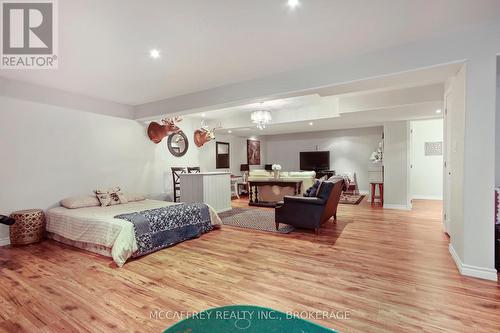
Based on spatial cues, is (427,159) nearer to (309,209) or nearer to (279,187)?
(279,187)

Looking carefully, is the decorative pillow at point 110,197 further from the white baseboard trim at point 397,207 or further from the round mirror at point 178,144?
the white baseboard trim at point 397,207

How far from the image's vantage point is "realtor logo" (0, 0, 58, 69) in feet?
6.88

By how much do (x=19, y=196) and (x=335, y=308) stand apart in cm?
471

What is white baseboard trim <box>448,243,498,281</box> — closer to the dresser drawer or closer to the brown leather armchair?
the brown leather armchair

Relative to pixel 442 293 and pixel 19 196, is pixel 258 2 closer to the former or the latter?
pixel 442 293

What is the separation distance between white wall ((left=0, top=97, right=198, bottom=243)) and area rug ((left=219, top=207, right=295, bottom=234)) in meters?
2.02

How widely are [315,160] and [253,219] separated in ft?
16.6

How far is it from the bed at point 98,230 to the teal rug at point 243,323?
2047mm

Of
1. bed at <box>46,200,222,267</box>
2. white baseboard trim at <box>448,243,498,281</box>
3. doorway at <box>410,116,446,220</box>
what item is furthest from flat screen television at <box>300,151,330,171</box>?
white baseboard trim at <box>448,243,498,281</box>

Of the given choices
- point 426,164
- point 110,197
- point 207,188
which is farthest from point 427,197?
point 110,197

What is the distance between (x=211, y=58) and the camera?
300cm

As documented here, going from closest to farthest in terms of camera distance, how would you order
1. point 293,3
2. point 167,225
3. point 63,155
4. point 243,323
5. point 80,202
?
point 243,323 < point 293,3 < point 167,225 < point 80,202 < point 63,155

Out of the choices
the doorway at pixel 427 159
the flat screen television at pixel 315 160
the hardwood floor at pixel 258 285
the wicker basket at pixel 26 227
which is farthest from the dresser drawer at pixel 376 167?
the wicker basket at pixel 26 227

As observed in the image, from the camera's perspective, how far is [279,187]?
6.41m
